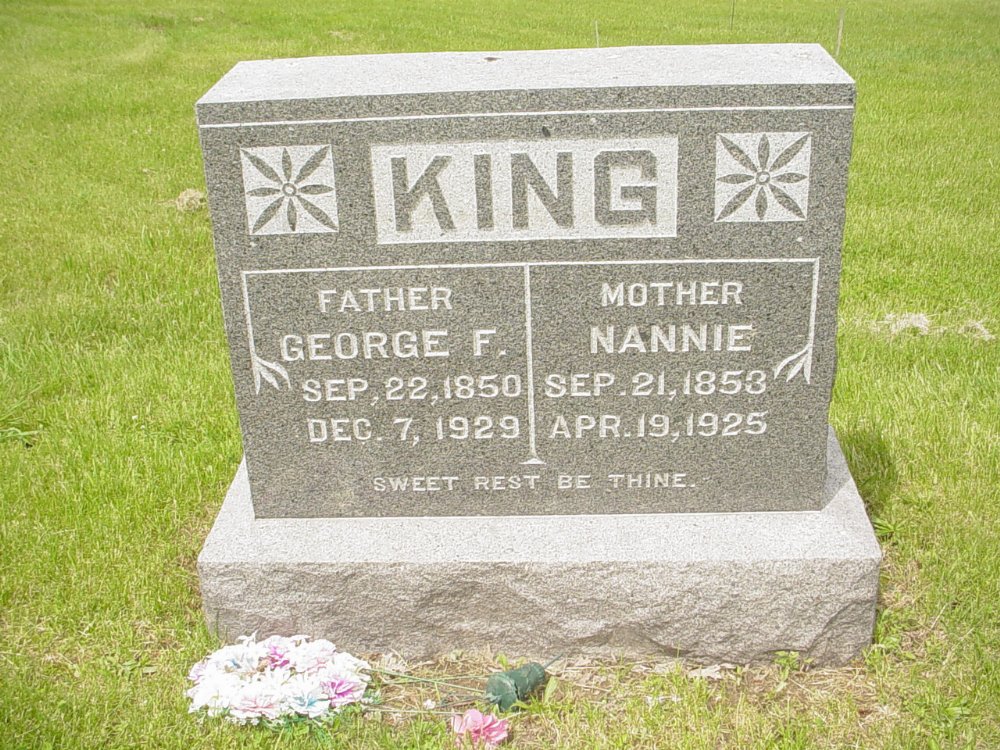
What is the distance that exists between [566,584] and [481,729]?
0.50m

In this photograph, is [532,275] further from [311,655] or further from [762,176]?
[311,655]

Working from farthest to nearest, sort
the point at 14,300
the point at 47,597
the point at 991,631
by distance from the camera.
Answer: the point at 14,300 → the point at 47,597 → the point at 991,631

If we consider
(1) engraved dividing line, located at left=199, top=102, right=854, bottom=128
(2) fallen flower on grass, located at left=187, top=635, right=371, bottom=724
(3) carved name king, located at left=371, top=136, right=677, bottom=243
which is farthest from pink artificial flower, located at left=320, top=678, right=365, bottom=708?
(1) engraved dividing line, located at left=199, top=102, right=854, bottom=128

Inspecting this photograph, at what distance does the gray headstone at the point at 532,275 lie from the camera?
2992mm

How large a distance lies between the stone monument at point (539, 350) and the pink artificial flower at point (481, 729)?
1.23ft

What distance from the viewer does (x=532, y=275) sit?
314 cm

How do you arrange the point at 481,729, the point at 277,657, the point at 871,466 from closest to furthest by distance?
the point at 481,729
the point at 277,657
the point at 871,466

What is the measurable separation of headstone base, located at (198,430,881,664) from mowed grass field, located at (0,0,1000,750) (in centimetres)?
11

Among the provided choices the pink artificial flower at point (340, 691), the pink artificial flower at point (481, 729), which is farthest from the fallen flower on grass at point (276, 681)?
the pink artificial flower at point (481, 729)

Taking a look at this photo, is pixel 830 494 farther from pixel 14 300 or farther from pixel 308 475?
pixel 14 300

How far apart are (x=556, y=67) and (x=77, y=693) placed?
230 cm

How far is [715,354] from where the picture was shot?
10.5 ft

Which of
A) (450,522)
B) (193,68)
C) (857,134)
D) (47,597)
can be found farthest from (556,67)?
(193,68)

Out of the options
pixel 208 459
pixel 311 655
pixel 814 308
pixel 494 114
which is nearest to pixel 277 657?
pixel 311 655
